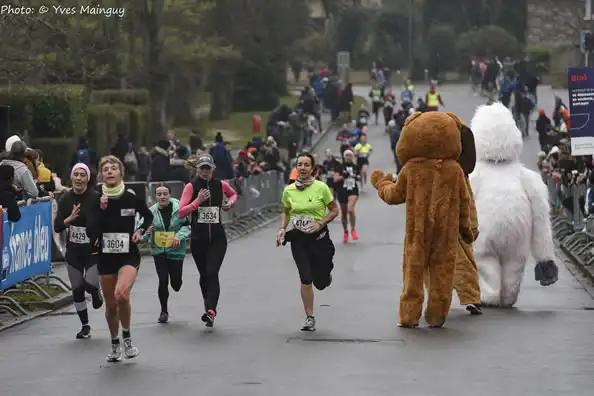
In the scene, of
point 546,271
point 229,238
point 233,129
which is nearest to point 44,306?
point 546,271

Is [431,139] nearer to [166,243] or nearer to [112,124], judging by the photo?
[166,243]

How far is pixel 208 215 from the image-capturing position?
55.8 ft

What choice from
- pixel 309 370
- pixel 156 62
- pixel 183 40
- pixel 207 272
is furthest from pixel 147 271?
pixel 183 40

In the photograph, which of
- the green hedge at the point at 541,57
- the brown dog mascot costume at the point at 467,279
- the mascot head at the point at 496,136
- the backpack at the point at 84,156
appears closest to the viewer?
the brown dog mascot costume at the point at 467,279

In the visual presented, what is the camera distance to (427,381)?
13.1 meters

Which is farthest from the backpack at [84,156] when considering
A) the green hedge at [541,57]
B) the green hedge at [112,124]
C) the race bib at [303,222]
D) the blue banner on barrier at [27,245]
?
the green hedge at [541,57]

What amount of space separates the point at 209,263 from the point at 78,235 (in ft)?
4.89

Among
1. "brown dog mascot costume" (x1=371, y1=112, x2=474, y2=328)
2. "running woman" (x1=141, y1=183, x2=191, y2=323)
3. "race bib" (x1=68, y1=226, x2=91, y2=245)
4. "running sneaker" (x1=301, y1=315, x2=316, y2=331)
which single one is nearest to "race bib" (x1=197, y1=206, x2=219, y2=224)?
"running woman" (x1=141, y1=183, x2=191, y2=323)

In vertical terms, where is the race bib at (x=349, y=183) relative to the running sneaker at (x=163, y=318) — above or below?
above

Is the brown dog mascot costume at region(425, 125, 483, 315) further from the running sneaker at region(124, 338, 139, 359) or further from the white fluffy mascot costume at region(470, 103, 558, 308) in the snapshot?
the running sneaker at region(124, 338, 139, 359)

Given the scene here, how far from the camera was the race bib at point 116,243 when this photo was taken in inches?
555

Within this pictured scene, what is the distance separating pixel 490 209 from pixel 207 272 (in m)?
3.41

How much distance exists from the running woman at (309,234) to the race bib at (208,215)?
776 mm

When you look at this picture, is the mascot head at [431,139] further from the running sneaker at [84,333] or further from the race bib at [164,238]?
the running sneaker at [84,333]
